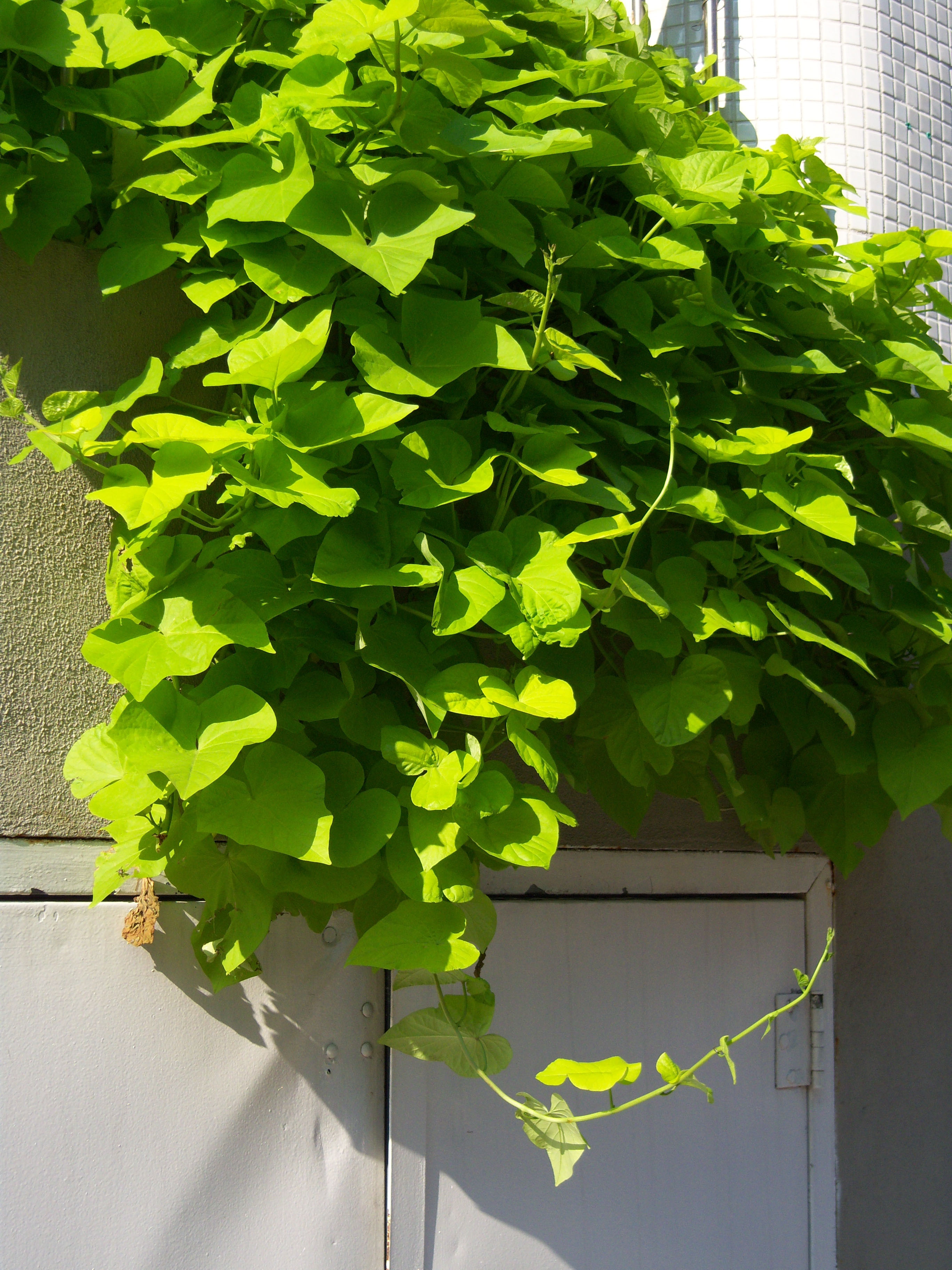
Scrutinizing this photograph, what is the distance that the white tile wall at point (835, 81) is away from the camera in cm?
177

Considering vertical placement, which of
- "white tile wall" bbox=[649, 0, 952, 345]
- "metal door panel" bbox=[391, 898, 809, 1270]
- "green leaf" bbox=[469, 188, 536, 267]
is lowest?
"metal door panel" bbox=[391, 898, 809, 1270]

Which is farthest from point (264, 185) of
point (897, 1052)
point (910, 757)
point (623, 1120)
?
point (897, 1052)

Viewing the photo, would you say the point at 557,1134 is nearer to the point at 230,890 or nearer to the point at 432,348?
the point at 230,890

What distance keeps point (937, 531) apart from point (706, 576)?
0.37 meters

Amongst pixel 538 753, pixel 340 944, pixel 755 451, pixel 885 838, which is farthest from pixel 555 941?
pixel 885 838

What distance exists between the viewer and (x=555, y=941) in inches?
52.1

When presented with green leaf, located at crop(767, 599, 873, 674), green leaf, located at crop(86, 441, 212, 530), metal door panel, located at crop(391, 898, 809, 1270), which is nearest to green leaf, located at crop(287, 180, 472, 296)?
green leaf, located at crop(86, 441, 212, 530)

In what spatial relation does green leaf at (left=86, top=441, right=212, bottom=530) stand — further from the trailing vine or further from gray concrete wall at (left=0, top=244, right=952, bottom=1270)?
gray concrete wall at (left=0, top=244, right=952, bottom=1270)

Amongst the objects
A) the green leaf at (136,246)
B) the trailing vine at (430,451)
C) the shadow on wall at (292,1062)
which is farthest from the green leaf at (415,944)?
the green leaf at (136,246)

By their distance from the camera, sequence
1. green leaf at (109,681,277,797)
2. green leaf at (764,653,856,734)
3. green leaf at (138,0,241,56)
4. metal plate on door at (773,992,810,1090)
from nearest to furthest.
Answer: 1. green leaf at (109,681,277,797)
2. green leaf at (138,0,241,56)
3. green leaf at (764,653,856,734)
4. metal plate on door at (773,992,810,1090)

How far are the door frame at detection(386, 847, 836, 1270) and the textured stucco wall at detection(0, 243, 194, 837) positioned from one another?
0.49 m

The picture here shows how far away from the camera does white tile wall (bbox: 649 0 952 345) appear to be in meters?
1.77

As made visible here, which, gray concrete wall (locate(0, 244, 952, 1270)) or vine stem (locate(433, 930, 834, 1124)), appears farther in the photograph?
gray concrete wall (locate(0, 244, 952, 1270))

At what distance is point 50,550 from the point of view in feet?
3.49
